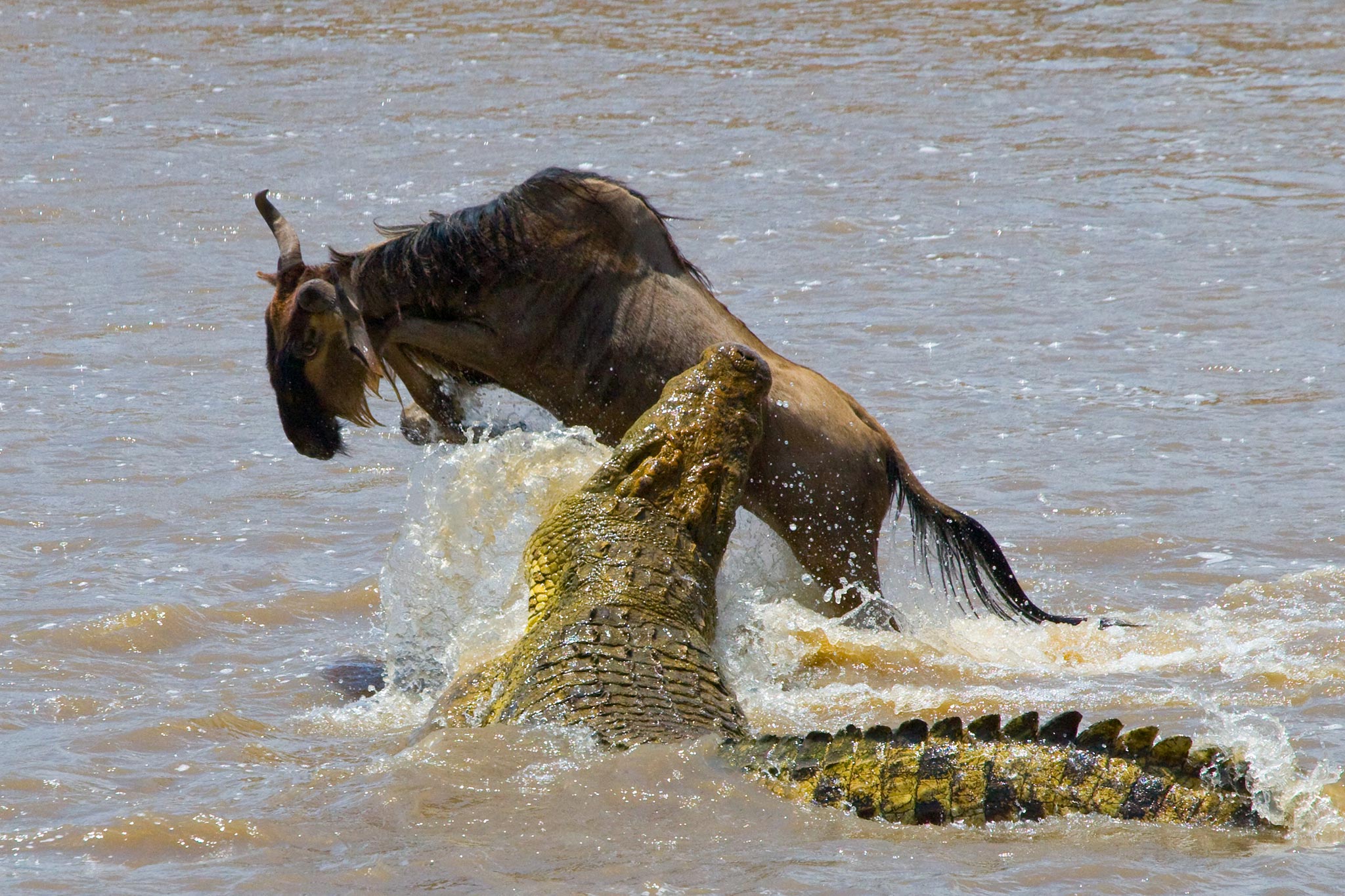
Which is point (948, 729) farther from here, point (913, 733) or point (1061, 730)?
point (1061, 730)

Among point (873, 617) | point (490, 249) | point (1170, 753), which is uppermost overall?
point (490, 249)

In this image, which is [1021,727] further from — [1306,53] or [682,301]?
[1306,53]

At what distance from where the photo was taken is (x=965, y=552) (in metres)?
5.81

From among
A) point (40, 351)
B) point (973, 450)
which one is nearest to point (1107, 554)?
point (973, 450)

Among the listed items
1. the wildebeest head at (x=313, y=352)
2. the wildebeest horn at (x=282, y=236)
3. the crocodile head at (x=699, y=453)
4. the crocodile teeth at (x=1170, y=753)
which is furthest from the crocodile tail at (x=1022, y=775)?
the wildebeest horn at (x=282, y=236)

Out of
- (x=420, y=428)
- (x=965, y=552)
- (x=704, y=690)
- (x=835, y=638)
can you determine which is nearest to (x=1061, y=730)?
(x=704, y=690)

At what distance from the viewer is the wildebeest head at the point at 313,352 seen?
5.57 metres

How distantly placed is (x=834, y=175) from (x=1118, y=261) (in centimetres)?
297

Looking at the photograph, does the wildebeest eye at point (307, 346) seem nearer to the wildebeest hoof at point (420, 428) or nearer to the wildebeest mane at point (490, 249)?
the wildebeest mane at point (490, 249)

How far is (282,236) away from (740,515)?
1.85 meters

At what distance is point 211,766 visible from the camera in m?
4.60

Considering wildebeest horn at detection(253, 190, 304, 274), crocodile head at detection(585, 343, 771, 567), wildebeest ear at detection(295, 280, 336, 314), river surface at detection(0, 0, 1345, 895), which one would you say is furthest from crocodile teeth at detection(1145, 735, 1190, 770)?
wildebeest horn at detection(253, 190, 304, 274)

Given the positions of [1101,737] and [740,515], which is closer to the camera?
[1101,737]

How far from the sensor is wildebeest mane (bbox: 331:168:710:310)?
5.55 metres
